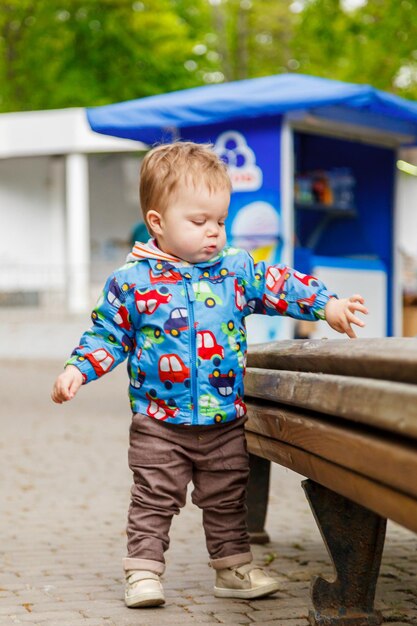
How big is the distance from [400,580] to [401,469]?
1.78 m

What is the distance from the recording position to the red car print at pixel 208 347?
3.37 metres

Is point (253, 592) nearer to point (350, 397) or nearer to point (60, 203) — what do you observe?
point (350, 397)

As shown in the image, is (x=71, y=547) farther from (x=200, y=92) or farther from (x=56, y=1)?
(x=56, y=1)

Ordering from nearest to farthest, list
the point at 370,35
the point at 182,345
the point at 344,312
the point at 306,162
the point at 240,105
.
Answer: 1. the point at 344,312
2. the point at 182,345
3. the point at 240,105
4. the point at 306,162
5. the point at 370,35

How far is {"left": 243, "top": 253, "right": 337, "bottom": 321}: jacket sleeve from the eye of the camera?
336cm

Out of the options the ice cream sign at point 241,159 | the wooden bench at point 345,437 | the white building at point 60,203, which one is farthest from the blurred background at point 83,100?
the wooden bench at point 345,437

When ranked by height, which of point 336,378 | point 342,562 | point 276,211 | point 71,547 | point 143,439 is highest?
point 276,211

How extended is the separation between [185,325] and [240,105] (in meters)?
5.75

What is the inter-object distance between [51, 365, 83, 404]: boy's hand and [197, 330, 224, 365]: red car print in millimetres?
357

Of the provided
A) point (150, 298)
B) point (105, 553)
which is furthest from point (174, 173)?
point (105, 553)

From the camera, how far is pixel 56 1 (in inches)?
1045

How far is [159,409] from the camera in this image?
3400mm

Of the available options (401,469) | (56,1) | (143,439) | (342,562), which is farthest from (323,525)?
(56,1)

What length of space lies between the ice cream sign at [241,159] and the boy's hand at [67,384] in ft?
20.4
